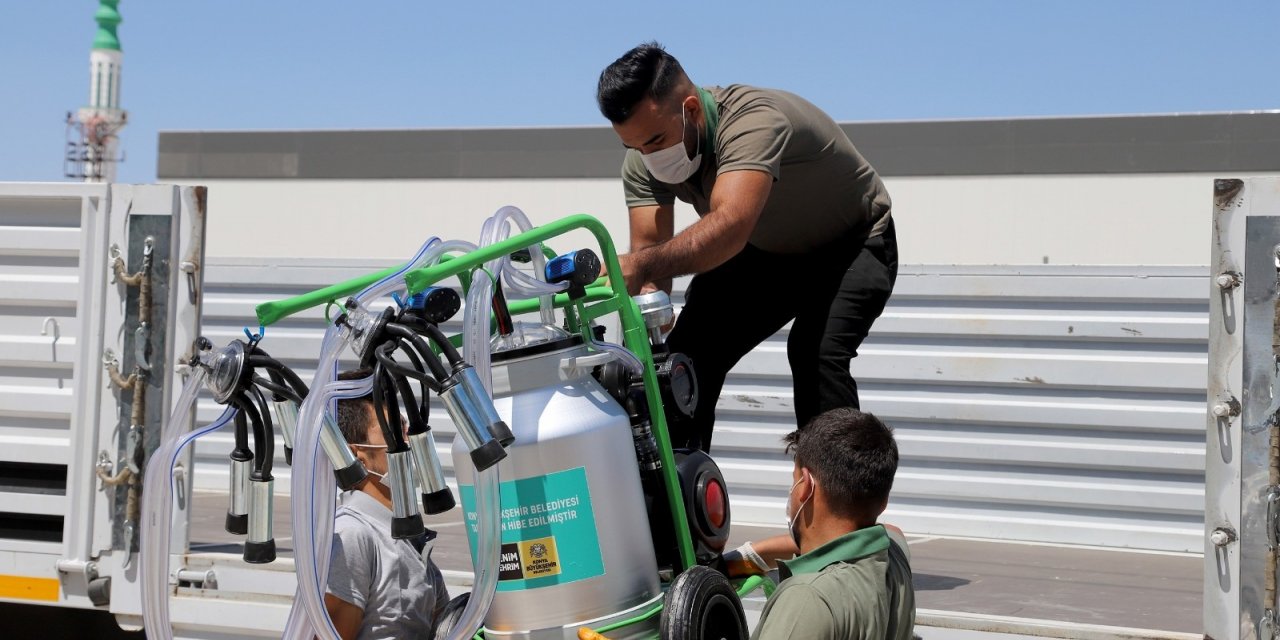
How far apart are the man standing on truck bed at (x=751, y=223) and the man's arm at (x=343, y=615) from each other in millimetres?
741

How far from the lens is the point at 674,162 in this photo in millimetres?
3021

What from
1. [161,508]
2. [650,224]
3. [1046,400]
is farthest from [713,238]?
[1046,400]

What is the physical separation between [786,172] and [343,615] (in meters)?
1.45

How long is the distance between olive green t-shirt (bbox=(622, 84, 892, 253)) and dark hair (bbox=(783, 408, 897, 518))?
71cm

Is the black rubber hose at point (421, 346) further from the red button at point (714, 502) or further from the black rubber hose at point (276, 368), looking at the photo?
the red button at point (714, 502)

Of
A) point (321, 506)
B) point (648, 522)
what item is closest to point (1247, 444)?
point (648, 522)

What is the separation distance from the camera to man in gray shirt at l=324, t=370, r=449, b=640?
2592 millimetres

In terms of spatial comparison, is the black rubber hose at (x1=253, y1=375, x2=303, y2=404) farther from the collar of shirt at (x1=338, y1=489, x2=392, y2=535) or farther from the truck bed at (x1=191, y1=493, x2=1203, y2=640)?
the truck bed at (x1=191, y1=493, x2=1203, y2=640)

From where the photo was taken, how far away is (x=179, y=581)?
3367mm

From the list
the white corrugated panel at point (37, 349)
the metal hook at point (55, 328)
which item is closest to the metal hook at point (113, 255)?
the white corrugated panel at point (37, 349)

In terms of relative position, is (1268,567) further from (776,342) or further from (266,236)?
(266,236)

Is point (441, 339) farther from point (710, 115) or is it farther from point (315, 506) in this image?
point (710, 115)

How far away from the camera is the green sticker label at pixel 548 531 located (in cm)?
218

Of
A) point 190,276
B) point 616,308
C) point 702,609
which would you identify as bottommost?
point 702,609
